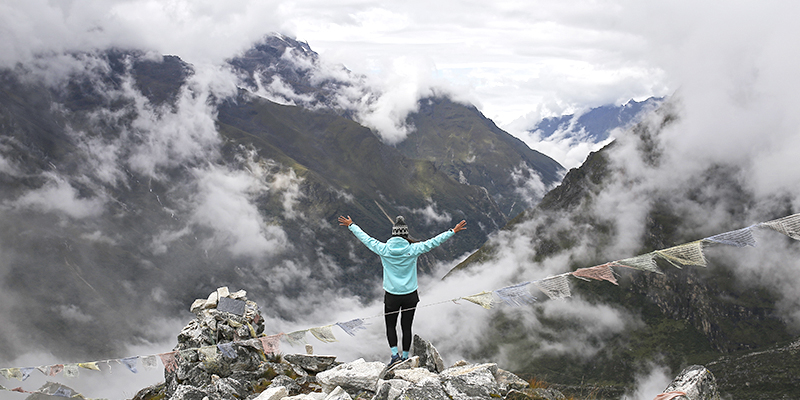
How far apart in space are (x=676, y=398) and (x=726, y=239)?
253 inches

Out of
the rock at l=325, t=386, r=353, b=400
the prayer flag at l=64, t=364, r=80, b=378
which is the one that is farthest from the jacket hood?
the prayer flag at l=64, t=364, r=80, b=378

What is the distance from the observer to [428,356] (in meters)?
14.9

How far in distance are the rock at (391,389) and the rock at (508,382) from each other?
299cm

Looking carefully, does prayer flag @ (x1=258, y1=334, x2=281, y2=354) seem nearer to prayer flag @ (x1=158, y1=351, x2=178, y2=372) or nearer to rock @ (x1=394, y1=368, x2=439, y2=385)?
prayer flag @ (x1=158, y1=351, x2=178, y2=372)

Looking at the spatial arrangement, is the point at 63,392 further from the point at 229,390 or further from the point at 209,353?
the point at 229,390

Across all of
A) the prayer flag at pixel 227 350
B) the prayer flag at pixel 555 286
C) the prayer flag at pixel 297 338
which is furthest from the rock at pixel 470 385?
the prayer flag at pixel 227 350

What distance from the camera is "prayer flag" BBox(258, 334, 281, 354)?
17.9 metres

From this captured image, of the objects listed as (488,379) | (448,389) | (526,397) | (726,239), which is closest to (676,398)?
(526,397)

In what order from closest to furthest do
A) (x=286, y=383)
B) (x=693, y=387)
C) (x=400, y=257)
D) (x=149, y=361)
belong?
(x=693, y=387) < (x=400, y=257) < (x=286, y=383) < (x=149, y=361)

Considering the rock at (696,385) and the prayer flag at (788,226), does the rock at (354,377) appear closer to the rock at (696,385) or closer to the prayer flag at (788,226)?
the rock at (696,385)

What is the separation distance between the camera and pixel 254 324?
21766mm

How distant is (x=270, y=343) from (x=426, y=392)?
9.84 metres

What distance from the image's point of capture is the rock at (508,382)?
12.7 metres

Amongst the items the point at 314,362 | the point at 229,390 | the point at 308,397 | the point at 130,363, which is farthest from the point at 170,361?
the point at 308,397
